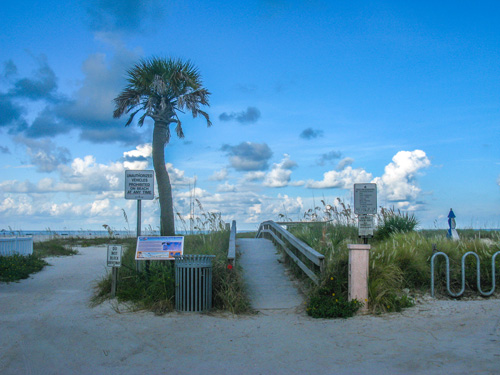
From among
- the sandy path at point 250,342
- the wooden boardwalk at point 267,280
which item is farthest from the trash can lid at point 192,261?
the wooden boardwalk at point 267,280

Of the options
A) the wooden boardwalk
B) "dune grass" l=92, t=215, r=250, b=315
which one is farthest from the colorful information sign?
the wooden boardwalk

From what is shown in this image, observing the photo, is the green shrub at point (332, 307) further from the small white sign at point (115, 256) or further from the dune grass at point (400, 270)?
the small white sign at point (115, 256)

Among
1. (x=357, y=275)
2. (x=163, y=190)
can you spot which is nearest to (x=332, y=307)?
(x=357, y=275)

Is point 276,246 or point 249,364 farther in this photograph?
point 276,246

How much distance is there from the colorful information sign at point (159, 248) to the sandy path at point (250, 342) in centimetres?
146

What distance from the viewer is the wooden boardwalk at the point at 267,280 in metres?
9.55

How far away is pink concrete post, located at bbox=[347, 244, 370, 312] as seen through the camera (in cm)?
877

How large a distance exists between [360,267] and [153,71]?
12.2 m

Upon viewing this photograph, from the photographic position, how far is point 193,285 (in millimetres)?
9102

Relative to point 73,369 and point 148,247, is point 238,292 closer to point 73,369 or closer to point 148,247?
point 148,247

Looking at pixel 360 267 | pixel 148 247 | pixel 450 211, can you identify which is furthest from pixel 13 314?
pixel 450 211

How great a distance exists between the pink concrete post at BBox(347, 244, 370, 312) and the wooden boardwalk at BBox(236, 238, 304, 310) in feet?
4.26

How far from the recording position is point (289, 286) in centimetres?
1074

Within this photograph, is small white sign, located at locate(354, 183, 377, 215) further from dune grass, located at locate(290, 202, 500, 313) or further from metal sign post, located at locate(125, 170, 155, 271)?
metal sign post, located at locate(125, 170, 155, 271)
